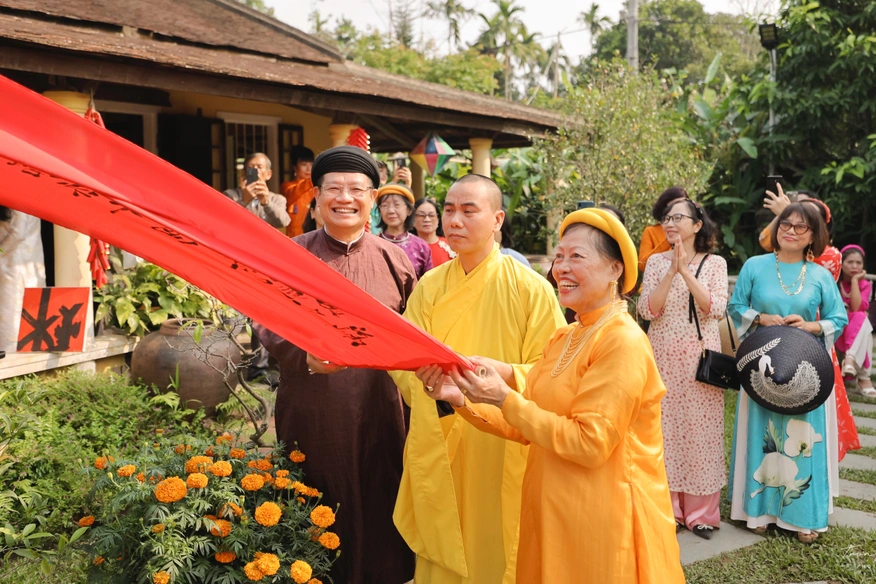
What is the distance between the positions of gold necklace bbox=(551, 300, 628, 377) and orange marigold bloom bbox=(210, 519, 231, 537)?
1.27 meters

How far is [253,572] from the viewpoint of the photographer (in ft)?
8.70

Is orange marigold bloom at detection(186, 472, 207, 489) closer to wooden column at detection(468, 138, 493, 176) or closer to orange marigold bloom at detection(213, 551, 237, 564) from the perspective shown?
orange marigold bloom at detection(213, 551, 237, 564)

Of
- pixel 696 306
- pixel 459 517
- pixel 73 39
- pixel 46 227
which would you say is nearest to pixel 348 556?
pixel 459 517

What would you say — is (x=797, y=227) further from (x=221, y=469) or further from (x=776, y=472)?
(x=221, y=469)

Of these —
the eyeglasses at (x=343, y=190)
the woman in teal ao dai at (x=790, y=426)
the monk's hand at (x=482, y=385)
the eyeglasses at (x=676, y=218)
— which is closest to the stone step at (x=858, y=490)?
the woman in teal ao dai at (x=790, y=426)

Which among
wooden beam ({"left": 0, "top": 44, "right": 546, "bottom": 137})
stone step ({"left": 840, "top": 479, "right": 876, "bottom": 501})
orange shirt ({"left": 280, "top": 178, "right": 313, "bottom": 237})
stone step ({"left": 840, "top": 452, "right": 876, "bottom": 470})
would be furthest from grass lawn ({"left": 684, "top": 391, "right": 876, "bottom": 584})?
orange shirt ({"left": 280, "top": 178, "right": 313, "bottom": 237})

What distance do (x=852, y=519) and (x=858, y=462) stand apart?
4.48 ft

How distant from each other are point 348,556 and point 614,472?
59.0 inches

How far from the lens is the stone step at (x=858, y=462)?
19.2 feet

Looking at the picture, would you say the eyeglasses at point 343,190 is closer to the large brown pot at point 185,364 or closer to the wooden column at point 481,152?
the large brown pot at point 185,364

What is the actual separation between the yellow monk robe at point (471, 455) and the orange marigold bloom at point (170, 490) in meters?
0.82

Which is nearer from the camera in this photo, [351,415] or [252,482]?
[252,482]

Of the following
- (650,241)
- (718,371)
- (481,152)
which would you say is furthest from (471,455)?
(481,152)

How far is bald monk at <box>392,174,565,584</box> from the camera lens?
290cm
